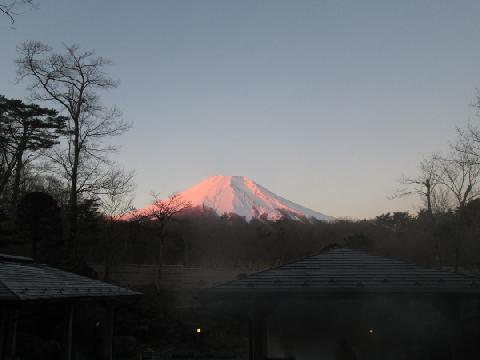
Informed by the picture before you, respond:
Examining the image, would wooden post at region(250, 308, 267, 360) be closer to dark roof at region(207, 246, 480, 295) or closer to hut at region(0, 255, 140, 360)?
dark roof at region(207, 246, 480, 295)

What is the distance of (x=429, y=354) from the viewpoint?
29.9 ft

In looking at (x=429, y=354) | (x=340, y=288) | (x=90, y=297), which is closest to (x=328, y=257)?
(x=340, y=288)

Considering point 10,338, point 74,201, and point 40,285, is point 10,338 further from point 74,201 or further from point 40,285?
point 74,201

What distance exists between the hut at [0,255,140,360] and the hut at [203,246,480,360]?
315 cm

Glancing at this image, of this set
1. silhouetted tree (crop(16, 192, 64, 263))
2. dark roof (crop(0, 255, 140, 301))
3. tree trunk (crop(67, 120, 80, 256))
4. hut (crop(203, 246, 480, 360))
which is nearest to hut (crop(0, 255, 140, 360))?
dark roof (crop(0, 255, 140, 301))

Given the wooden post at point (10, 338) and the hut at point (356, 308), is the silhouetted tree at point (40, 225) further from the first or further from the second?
the hut at point (356, 308)

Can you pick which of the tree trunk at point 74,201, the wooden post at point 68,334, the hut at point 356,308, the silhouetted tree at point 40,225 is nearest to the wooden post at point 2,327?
the wooden post at point 68,334

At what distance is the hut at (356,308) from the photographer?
26.9 ft

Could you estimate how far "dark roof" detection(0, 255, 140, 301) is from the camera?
8.05 metres

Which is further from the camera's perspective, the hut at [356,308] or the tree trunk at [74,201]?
the tree trunk at [74,201]

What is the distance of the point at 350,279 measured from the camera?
28.3 ft

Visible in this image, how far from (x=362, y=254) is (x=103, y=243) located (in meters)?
19.7

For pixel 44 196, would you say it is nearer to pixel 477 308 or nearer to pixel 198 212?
pixel 477 308

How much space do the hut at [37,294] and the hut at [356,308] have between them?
10.3ft
